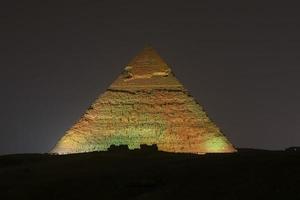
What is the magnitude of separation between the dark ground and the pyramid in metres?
20.2

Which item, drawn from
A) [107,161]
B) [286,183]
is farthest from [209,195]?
[107,161]

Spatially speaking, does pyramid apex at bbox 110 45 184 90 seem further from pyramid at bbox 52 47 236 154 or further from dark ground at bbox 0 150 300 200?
dark ground at bbox 0 150 300 200

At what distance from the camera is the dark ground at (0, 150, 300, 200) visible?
1683 cm

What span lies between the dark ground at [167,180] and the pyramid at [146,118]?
20.2 m

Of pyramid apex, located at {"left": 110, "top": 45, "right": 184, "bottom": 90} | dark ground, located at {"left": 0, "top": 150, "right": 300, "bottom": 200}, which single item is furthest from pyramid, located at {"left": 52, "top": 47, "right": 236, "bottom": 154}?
dark ground, located at {"left": 0, "top": 150, "right": 300, "bottom": 200}

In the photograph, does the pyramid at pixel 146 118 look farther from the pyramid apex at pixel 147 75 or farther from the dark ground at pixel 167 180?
the dark ground at pixel 167 180

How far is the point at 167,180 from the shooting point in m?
19.3

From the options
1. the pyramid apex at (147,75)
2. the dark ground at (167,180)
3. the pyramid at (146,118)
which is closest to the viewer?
the dark ground at (167,180)

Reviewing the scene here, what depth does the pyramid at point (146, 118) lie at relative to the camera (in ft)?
148

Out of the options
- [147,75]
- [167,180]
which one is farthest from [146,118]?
[167,180]

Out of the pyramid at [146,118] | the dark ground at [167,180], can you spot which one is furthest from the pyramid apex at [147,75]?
the dark ground at [167,180]

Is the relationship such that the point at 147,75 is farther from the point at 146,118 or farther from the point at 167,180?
the point at 167,180

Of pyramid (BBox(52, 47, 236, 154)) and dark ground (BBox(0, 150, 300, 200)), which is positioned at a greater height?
dark ground (BBox(0, 150, 300, 200))

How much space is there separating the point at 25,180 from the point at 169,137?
23.7m
